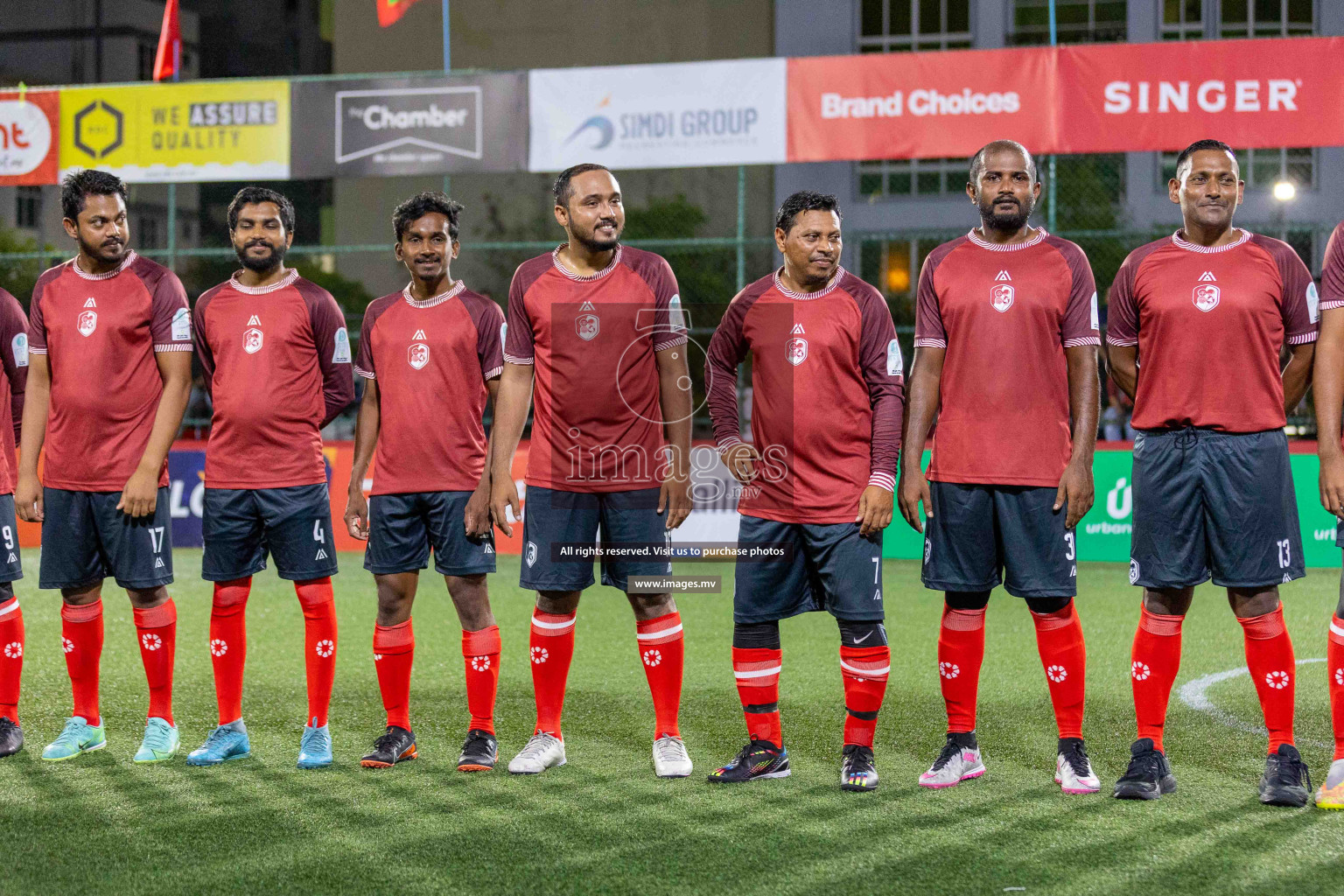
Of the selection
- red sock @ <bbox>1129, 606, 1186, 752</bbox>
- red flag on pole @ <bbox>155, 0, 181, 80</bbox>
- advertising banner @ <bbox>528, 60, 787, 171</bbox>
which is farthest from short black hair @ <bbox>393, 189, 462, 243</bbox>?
red flag on pole @ <bbox>155, 0, 181, 80</bbox>

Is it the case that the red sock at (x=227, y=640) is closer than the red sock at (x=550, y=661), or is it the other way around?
the red sock at (x=550, y=661)

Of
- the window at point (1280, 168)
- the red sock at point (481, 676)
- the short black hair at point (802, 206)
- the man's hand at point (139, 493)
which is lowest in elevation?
the red sock at point (481, 676)

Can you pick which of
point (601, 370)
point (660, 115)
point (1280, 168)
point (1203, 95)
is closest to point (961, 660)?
point (601, 370)

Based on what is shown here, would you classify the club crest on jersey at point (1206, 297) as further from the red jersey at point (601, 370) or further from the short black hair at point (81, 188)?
the short black hair at point (81, 188)

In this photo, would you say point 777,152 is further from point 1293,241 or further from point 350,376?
point 350,376

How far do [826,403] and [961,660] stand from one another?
1.01 meters

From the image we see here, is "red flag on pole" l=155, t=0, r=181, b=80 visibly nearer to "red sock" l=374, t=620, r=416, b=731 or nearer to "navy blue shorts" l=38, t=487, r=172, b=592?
"navy blue shorts" l=38, t=487, r=172, b=592

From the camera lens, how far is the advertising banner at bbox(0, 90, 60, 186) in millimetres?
13469

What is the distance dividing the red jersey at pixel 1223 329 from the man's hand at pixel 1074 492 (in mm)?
284

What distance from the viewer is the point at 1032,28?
101ft

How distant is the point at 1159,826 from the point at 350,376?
3.31m

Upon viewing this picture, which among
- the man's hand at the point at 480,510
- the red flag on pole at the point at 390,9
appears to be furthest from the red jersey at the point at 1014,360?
the red flag on pole at the point at 390,9

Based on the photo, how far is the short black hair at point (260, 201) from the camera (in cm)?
498

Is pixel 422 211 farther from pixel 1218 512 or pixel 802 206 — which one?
pixel 1218 512
